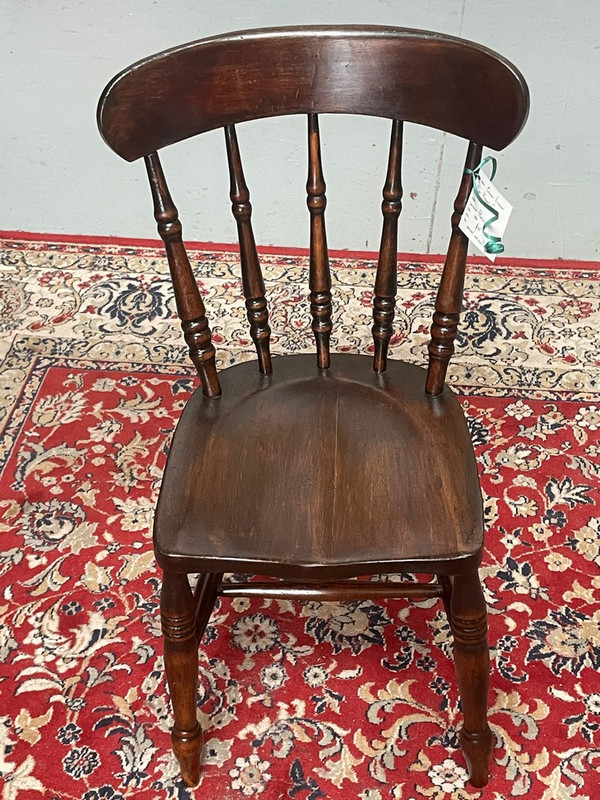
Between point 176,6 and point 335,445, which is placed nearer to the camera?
point 335,445

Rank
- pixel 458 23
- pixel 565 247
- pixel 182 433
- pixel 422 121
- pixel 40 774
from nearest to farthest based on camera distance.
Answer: pixel 422 121 → pixel 182 433 → pixel 40 774 → pixel 458 23 → pixel 565 247

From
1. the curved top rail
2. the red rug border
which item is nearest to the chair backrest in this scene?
the curved top rail

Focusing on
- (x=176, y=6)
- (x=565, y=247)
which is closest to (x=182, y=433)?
(x=176, y=6)

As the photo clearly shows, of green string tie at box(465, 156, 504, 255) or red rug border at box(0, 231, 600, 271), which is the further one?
red rug border at box(0, 231, 600, 271)

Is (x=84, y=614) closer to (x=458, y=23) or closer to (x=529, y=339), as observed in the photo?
(x=529, y=339)

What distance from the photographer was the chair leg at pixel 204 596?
55.4 inches

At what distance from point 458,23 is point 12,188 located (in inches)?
54.3

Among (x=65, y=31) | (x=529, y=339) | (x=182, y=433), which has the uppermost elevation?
(x=65, y=31)

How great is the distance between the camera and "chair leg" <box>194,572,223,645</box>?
1408mm

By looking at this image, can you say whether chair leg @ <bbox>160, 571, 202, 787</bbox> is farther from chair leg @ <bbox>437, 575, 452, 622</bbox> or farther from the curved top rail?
the curved top rail

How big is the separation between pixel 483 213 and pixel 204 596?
0.74 metres

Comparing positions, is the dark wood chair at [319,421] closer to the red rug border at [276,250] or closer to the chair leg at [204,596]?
→ the chair leg at [204,596]

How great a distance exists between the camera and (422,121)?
4.18 ft

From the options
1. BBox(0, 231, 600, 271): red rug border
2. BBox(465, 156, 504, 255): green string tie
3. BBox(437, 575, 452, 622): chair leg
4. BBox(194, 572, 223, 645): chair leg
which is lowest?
BBox(0, 231, 600, 271): red rug border
